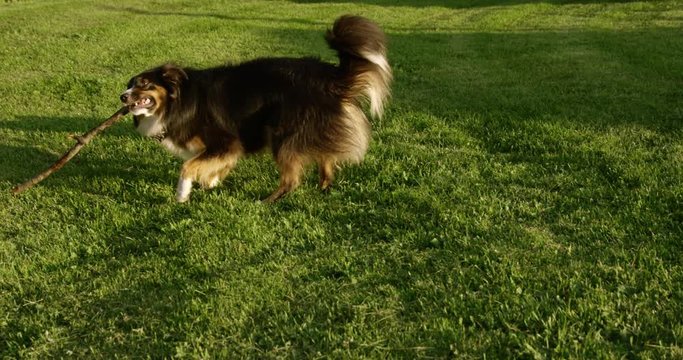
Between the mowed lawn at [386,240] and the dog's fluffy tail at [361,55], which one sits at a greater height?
the dog's fluffy tail at [361,55]

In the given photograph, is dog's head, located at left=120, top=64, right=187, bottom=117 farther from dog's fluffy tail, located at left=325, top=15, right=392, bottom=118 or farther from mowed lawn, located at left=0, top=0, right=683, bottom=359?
dog's fluffy tail, located at left=325, top=15, right=392, bottom=118

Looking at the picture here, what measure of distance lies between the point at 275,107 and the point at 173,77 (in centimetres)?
97

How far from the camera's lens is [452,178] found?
18.1 ft

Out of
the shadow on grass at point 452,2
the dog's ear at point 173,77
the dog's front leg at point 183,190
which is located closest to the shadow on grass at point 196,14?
the shadow on grass at point 452,2

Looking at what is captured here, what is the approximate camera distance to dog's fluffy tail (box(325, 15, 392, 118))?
5.01 metres

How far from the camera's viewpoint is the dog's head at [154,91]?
507 centimetres

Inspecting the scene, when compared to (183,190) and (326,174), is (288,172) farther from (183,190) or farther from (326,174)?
(183,190)

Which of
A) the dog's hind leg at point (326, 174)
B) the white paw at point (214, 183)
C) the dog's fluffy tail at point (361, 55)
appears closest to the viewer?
the dog's fluffy tail at point (361, 55)

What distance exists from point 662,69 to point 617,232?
7561 mm

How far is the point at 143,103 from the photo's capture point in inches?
200

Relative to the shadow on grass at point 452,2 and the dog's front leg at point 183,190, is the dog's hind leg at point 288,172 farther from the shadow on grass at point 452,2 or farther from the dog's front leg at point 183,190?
the shadow on grass at point 452,2

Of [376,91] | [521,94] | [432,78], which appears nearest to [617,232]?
[376,91]

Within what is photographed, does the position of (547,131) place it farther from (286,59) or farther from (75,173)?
(75,173)

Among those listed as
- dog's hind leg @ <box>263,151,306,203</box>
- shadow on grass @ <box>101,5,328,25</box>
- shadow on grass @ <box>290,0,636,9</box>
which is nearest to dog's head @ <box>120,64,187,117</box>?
dog's hind leg @ <box>263,151,306,203</box>
